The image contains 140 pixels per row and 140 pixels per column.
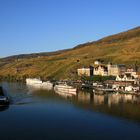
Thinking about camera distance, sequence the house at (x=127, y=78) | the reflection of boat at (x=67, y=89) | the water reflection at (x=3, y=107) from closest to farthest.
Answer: the water reflection at (x=3, y=107), the reflection of boat at (x=67, y=89), the house at (x=127, y=78)

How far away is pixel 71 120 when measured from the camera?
5397 centimetres

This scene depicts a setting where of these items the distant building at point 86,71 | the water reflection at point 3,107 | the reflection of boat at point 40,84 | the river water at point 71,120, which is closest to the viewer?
the river water at point 71,120

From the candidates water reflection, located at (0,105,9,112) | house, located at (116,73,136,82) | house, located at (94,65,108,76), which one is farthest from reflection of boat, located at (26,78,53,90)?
water reflection, located at (0,105,9,112)

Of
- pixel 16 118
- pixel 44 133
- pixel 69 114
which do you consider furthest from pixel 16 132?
pixel 69 114

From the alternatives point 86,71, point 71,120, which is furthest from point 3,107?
point 86,71

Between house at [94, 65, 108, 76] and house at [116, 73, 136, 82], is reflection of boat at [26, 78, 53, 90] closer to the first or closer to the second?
house at [94, 65, 108, 76]

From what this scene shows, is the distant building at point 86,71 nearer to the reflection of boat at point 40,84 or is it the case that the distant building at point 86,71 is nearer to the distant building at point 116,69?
the distant building at point 116,69

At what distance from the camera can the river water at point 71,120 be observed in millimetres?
44344

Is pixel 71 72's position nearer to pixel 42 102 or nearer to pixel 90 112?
pixel 42 102

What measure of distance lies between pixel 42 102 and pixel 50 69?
357 feet

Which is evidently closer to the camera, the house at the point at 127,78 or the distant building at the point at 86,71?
the house at the point at 127,78

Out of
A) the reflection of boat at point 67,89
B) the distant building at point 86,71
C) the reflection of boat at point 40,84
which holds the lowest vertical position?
the reflection of boat at point 67,89

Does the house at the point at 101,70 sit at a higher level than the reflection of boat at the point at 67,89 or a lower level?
higher

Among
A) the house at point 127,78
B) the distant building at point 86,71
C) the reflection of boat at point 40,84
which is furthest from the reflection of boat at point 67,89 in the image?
the distant building at point 86,71
